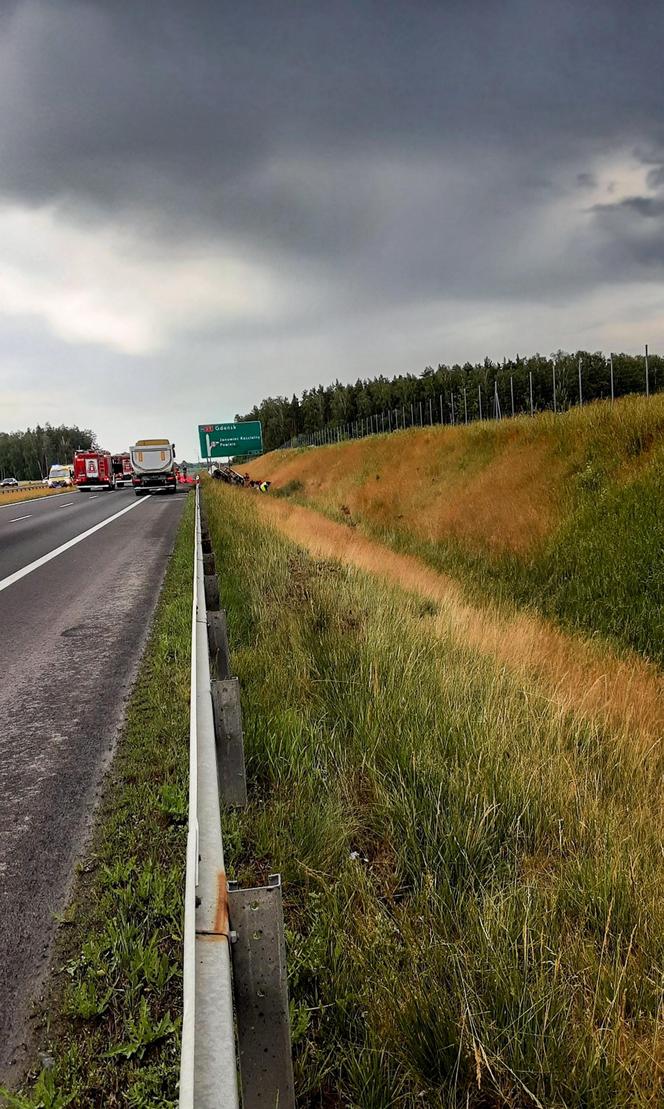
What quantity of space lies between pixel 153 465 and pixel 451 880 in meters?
40.4

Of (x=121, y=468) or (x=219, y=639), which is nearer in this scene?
(x=219, y=639)

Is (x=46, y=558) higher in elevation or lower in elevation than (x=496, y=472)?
lower

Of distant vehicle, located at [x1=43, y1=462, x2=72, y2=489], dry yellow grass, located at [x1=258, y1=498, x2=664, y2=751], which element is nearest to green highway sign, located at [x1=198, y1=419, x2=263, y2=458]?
distant vehicle, located at [x1=43, y1=462, x2=72, y2=489]

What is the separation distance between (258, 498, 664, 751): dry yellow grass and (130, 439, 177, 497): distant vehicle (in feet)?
101

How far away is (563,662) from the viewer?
291 inches

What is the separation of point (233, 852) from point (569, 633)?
24.9ft

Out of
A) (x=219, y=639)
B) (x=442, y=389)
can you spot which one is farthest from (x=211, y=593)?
(x=442, y=389)

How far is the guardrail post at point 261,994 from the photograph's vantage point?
1514mm

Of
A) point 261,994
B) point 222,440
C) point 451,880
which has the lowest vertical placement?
point 451,880

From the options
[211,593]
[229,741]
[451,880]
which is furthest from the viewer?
[211,593]

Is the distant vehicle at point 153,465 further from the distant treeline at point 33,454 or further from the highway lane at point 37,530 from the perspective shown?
the distant treeline at point 33,454

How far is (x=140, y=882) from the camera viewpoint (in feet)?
9.16

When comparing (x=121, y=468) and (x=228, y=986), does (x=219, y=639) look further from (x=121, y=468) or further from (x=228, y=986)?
(x=121, y=468)

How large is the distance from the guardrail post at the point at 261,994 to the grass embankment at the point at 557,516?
790 centimetres
